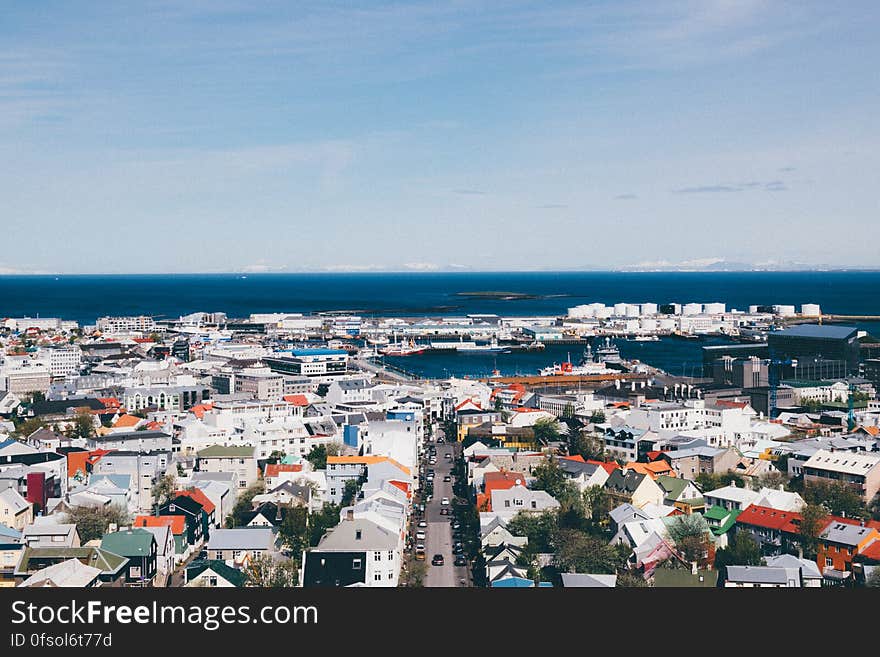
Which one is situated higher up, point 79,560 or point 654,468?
point 79,560

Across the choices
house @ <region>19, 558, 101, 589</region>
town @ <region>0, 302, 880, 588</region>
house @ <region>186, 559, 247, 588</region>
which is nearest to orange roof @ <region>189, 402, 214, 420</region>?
town @ <region>0, 302, 880, 588</region>

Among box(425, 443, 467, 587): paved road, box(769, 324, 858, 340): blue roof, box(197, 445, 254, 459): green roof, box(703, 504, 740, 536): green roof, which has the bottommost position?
box(425, 443, 467, 587): paved road

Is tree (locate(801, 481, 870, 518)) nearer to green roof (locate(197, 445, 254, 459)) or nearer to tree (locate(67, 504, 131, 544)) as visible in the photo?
green roof (locate(197, 445, 254, 459))

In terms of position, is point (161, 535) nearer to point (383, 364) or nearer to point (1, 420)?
point (1, 420)

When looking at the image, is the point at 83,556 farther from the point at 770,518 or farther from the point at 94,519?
the point at 770,518

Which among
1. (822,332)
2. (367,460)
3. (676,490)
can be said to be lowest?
(676,490)

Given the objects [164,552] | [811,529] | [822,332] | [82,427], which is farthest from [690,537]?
[822,332]

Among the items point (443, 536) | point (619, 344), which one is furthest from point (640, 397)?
point (619, 344)
